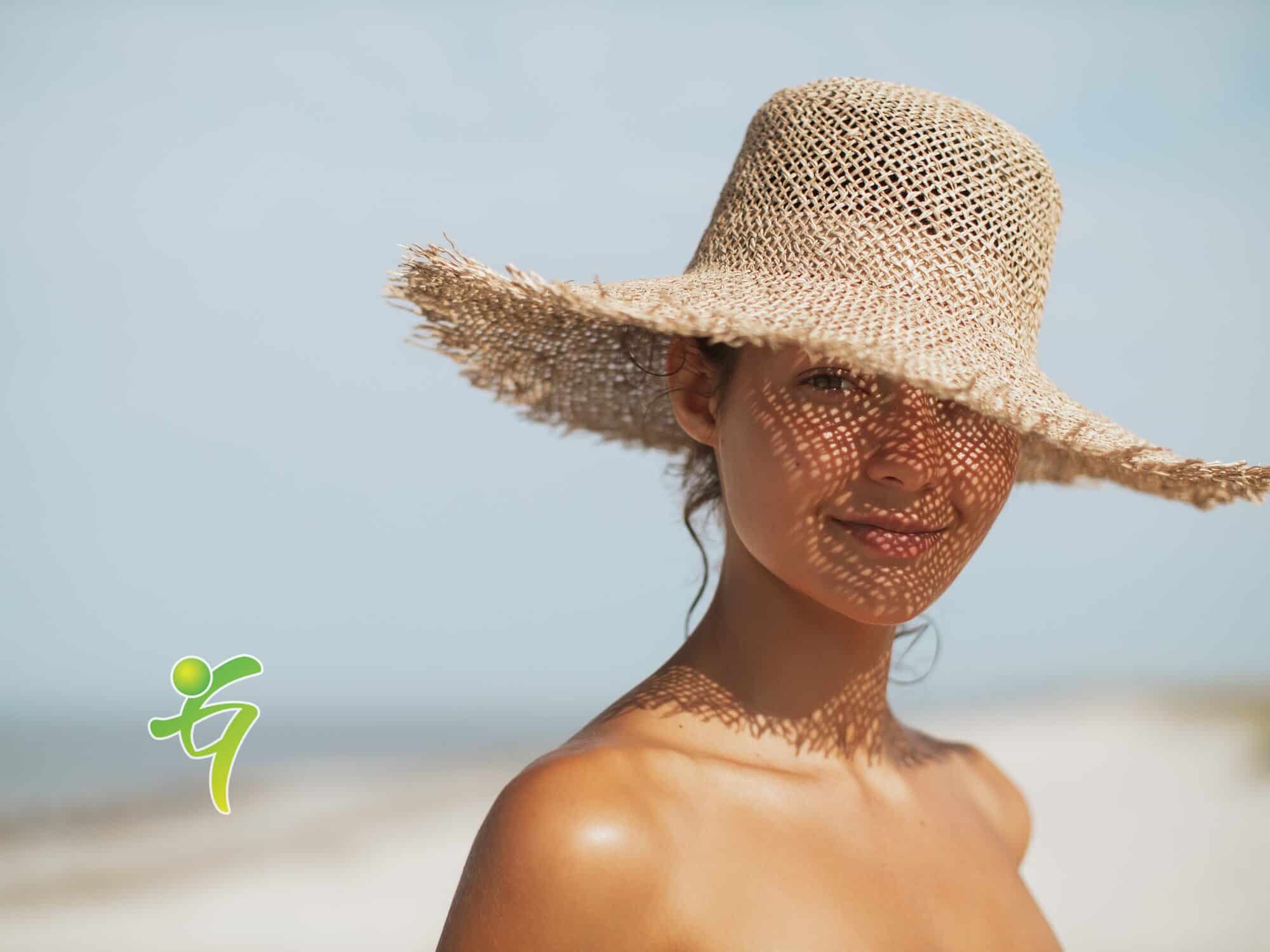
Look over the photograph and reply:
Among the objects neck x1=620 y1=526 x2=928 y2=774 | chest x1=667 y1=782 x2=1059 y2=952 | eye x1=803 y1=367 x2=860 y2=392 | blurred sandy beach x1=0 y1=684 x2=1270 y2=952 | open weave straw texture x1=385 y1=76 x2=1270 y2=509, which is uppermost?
open weave straw texture x1=385 y1=76 x2=1270 y2=509

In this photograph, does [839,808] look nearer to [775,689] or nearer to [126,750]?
[775,689]

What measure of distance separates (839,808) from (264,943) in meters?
5.64

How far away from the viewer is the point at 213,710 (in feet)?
6.11

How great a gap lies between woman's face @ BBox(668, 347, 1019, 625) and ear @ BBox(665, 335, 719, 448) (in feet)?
0.37

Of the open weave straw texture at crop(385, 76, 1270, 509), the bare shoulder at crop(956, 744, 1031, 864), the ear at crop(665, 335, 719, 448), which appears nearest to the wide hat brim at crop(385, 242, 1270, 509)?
the open weave straw texture at crop(385, 76, 1270, 509)

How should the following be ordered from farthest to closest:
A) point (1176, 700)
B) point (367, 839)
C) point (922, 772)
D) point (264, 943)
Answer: point (1176, 700) → point (367, 839) → point (264, 943) → point (922, 772)

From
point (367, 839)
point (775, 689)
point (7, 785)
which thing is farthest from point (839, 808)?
point (7, 785)

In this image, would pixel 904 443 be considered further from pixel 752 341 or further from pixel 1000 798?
pixel 1000 798

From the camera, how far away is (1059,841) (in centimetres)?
785

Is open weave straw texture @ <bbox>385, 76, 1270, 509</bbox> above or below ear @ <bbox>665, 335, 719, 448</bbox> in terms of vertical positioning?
above

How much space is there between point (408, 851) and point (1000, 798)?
603 centimetres

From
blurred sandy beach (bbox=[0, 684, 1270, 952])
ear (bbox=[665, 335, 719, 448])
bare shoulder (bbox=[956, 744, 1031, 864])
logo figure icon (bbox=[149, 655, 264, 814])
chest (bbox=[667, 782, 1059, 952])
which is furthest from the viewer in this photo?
→ blurred sandy beach (bbox=[0, 684, 1270, 952])

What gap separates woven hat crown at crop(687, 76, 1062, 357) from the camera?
1.59 m

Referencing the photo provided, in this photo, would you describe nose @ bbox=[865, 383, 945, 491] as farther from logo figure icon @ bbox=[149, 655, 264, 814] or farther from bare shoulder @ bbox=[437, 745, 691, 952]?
logo figure icon @ bbox=[149, 655, 264, 814]
